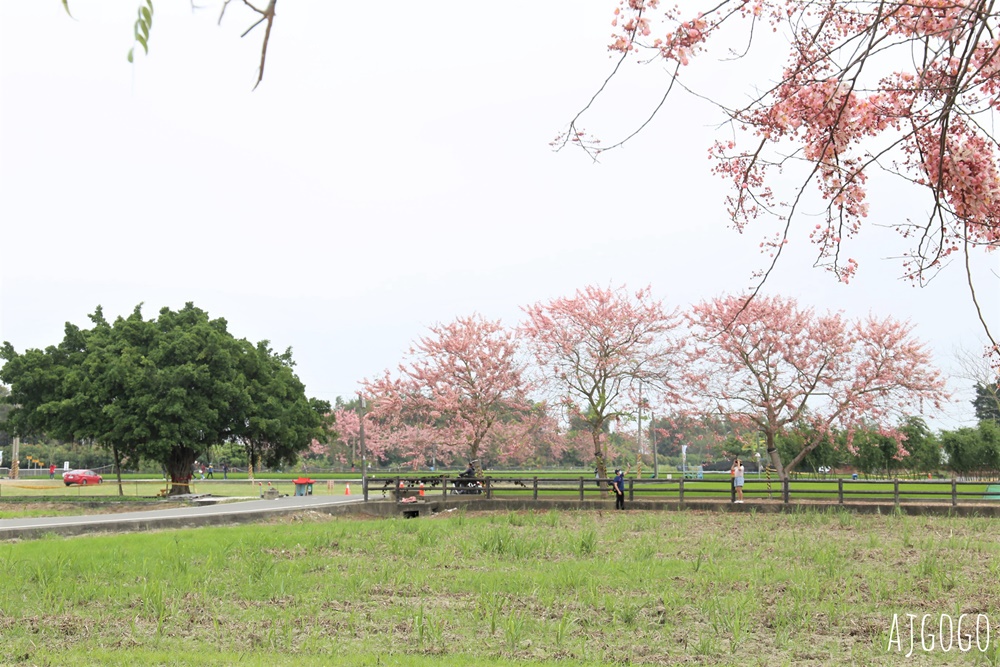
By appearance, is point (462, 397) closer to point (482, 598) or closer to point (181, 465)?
point (181, 465)

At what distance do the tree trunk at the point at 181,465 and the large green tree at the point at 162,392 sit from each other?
0.04 metres

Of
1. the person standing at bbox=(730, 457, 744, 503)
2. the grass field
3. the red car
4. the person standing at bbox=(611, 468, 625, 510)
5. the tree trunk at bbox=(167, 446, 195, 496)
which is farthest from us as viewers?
the red car

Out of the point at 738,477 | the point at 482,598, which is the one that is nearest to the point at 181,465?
the point at 738,477

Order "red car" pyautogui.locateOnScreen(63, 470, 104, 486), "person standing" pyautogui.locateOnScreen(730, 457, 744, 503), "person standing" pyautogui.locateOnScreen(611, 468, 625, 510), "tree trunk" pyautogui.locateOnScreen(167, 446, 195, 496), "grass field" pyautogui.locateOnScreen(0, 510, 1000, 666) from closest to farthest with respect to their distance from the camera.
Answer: "grass field" pyautogui.locateOnScreen(0, 510, 1000, 666) → "person standing" pyautogui.locateOnScreen(611, 468, 625, 510) → "person standing" pyautogui.locateOnScreen(730, 457, 744, 503) → "tree trunk" pyautogui.locateOnScreen(167, 446, 195, 496) → "red car" pyautogui.locateOnScreen(63, 470, 104, 486)

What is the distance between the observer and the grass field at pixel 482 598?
26.5 feet

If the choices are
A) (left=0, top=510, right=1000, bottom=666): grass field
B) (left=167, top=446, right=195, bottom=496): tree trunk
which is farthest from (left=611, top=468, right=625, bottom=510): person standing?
(left=167, top=446, right=195, bottom=496): tree trunk

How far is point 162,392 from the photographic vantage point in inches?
1361

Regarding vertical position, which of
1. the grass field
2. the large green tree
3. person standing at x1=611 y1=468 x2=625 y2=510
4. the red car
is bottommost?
the red car

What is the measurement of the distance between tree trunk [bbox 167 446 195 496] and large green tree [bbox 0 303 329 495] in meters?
0.04

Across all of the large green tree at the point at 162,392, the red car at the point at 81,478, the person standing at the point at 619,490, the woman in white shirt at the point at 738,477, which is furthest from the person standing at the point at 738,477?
the red car at the point at 81,478

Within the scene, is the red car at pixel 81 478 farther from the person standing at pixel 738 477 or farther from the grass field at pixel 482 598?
the grass field at pixel 482 598

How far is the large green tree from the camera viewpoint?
1348 inches

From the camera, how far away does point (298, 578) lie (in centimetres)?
1174

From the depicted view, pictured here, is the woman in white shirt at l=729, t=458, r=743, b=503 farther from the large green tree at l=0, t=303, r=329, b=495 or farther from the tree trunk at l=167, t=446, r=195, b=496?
the tree trunk at l=167, t=446, r=195, b=496
